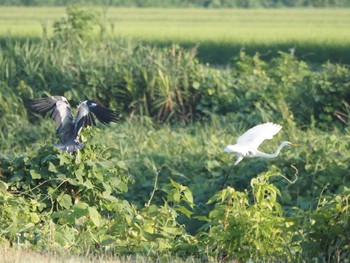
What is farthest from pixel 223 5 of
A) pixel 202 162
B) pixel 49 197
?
pixel 49 197

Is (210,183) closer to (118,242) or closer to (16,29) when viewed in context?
(118,242)

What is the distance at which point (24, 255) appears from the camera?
19.1 feet

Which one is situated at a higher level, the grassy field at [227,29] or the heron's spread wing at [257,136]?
the heron's spread wing at [257,136]

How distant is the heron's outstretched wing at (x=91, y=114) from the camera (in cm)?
696

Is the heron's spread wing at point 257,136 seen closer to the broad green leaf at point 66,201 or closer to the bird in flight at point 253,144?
the bird in flight at point 253,144

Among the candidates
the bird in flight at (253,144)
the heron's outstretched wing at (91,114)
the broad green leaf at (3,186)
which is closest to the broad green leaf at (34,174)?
the broad green leaf at (3,186)

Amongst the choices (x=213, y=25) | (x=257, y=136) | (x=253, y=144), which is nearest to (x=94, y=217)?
(x=253, y=144)

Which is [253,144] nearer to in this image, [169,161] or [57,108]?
[57,108]

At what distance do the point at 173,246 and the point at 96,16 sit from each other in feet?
32.6

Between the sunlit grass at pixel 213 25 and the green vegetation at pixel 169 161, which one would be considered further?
the sunlit grass at pixel 213 25

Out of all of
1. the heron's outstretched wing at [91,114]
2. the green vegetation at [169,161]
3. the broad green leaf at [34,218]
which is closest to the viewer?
the green vegetation at [169,161]

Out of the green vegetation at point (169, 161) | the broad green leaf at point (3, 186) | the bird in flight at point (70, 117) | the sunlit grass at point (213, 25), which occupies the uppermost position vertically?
the bird in flight at point (70, 117)

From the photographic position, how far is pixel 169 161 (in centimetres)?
1059

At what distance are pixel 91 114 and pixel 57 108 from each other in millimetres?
330
